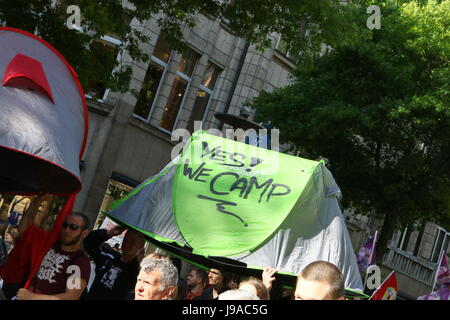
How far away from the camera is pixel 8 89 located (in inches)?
239

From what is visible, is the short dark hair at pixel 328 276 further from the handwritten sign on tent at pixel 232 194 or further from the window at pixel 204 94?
the window at pixel 204 94

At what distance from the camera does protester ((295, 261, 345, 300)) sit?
3.50m

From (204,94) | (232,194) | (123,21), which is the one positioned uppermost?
(204,94)

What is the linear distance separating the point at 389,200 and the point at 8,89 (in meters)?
13.6

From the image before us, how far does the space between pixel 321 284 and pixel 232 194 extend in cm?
337

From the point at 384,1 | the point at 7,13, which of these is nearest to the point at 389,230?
the point at 384,1

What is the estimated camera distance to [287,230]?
21.5ft

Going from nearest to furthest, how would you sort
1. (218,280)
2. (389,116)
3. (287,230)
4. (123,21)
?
(287,230)
(218,280)
(123,21)
(389,116)

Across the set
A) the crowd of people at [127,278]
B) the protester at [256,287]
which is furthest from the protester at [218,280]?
the protester at [256,287]

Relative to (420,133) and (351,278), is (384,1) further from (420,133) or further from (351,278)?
(351,278)

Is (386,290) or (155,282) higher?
(386,290)

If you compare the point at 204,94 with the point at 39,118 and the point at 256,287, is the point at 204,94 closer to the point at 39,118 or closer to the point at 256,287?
the point at 39,118

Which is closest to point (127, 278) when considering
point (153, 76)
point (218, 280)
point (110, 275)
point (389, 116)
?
point (110, 275)

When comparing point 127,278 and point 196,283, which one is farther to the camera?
point 196,283
